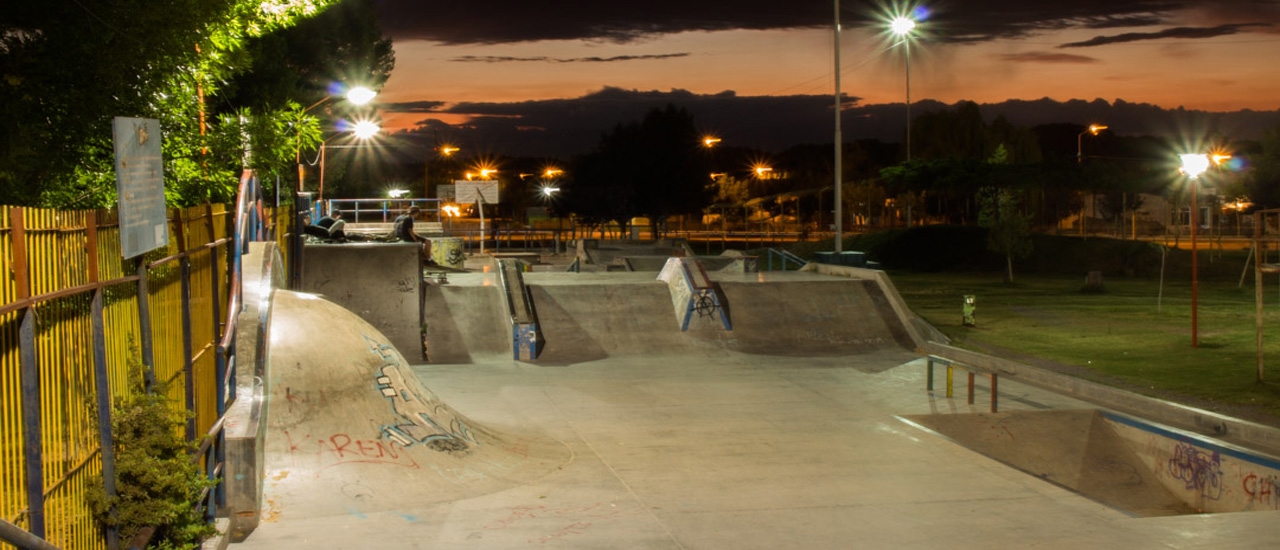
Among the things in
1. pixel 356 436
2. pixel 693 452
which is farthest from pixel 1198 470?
pixel 356 436

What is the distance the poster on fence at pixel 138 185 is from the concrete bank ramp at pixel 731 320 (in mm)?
11663

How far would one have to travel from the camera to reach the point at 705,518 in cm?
830

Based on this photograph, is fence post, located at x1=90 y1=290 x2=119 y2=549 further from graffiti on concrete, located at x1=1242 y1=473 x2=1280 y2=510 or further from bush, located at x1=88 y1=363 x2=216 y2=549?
graffiti on concrete, located at x1=1242 y1=473 x2=1280 y2=510

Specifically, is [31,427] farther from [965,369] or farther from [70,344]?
[965,369]

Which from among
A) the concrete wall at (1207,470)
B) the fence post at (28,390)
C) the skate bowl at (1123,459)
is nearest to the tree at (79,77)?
the fence post at (28,390)

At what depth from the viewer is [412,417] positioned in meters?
9.68

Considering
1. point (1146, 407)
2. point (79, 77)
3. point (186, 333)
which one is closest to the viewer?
point (186, 333)

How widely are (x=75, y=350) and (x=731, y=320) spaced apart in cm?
1556

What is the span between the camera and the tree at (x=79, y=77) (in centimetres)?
809

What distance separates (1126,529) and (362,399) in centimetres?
644

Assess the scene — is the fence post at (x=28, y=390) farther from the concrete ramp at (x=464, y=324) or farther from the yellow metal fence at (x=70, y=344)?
the concrete ramp at (x=464, y=324)

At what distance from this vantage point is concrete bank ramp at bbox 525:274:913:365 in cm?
1862

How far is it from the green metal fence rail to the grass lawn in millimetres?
11676

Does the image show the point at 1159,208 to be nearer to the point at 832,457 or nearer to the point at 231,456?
the point at 832,457
